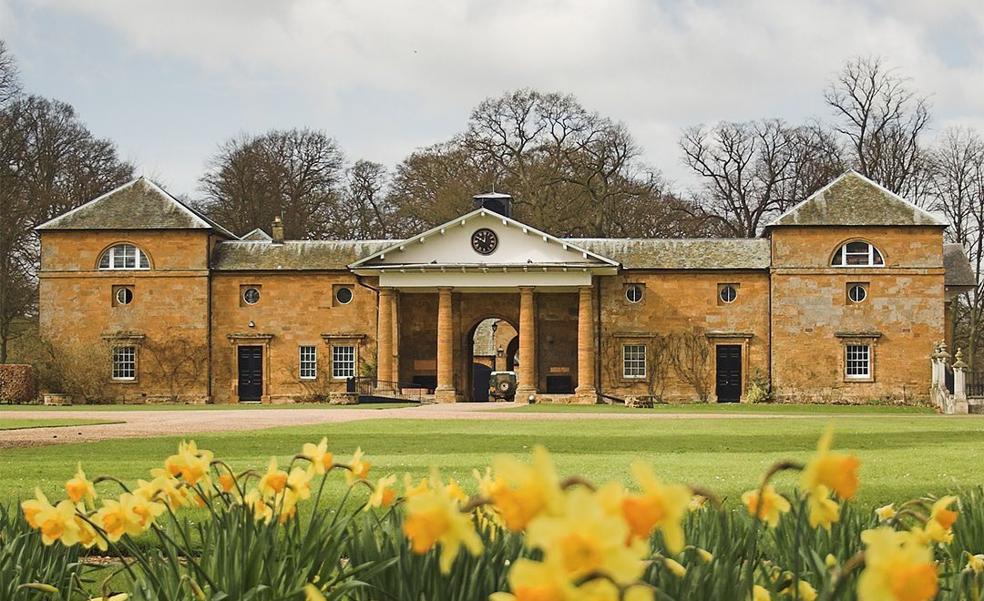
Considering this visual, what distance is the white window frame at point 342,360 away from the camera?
49438 millimetres

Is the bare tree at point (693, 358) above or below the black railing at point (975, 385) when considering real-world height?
above

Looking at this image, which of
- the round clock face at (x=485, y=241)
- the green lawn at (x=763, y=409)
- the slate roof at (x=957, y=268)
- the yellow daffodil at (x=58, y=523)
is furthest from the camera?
the slate roof at (x=957, y=268)

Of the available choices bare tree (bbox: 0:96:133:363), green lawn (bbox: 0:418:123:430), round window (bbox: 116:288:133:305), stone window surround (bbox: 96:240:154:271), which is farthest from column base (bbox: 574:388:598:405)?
bare tree (bbox: 0:96:133:363)

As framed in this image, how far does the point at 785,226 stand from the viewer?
154ft

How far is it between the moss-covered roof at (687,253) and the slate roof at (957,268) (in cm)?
1017

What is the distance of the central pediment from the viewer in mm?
46656

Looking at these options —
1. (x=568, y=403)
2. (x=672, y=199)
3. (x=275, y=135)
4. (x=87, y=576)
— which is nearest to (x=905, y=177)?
(x=672, y=199)

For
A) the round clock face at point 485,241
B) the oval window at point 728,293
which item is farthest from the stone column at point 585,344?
the oval window at point 728,293

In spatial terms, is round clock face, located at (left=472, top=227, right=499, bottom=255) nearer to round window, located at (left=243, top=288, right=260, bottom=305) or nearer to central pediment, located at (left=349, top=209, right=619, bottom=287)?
central pediment, located at (left=349, top=209, right=619, bottom=287)

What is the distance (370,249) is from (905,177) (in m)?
27.2

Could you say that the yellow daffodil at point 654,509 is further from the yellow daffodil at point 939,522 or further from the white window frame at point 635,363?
the white window frame at point 635,363

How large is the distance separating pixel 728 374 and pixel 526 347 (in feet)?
26.4

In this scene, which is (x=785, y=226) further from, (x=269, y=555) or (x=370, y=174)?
(x=269, y=555)

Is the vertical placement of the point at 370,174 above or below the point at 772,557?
above
